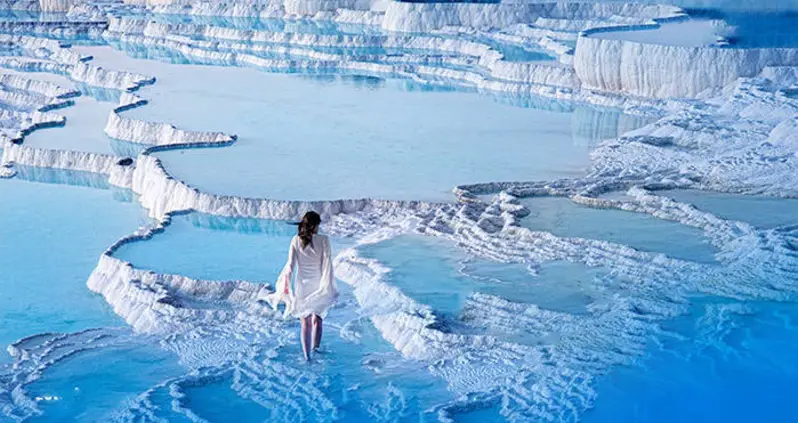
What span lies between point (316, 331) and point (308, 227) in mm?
568

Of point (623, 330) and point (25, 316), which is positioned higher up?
point (623, 330)

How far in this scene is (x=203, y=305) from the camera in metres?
5.67

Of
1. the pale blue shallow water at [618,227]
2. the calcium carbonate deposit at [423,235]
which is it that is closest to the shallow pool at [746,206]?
the calcium carbonate deposit at [423,235]

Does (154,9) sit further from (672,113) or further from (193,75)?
(672,113)

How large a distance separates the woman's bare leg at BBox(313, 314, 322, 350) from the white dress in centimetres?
18

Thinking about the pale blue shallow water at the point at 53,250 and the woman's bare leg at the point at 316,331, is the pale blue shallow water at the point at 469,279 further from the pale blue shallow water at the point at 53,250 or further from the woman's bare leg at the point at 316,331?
the pale blue shallow water at the point at 53,250

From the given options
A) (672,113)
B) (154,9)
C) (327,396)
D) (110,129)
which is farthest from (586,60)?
(154,9)

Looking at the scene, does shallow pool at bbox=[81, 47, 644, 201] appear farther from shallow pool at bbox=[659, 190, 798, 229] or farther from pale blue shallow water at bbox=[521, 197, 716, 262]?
shallow pool at bbox=[659, 190, 798, 229]

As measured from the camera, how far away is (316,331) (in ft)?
15.4

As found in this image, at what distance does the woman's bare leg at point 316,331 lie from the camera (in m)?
4.59

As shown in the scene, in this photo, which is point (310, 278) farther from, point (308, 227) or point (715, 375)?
point (715, 375)

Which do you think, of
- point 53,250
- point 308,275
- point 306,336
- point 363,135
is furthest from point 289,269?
point 363,135

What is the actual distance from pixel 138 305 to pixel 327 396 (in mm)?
1730

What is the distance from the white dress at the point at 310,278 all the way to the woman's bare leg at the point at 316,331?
180 mm
